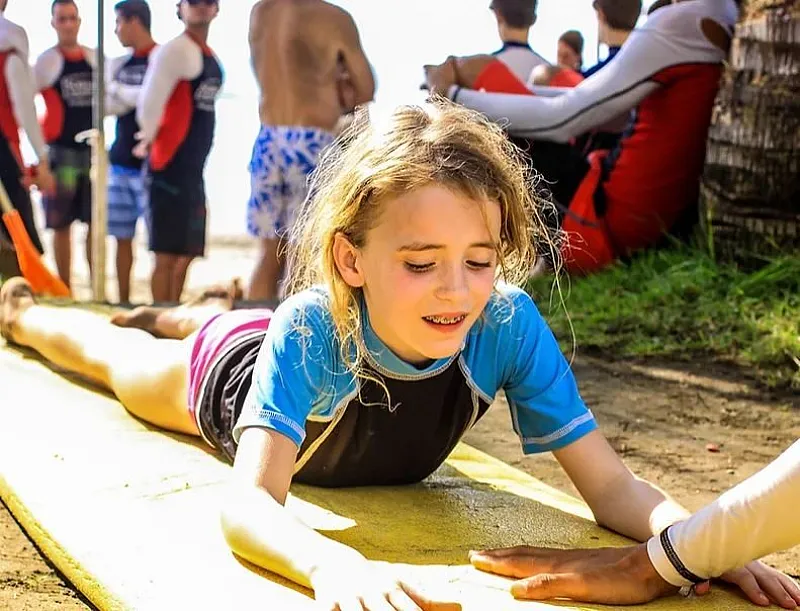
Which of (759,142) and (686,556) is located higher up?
(759,142)

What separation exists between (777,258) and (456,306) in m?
3.36

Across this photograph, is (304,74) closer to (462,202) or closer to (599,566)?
(462,202)

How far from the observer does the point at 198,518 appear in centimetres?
263

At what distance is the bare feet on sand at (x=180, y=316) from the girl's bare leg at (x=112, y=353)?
11 centimetres

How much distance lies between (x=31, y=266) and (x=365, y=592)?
14.7 feet

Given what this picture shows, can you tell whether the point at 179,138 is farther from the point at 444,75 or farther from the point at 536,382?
the point at 536,382

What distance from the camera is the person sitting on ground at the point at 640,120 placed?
5688mm

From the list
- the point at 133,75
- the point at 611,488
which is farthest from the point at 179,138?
the point at 611,488

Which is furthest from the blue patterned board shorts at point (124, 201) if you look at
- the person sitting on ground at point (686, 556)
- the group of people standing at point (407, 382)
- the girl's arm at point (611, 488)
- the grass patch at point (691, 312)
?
the person sitting on ground at point (686, 556)

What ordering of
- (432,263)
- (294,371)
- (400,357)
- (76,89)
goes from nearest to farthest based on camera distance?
(432,263), (294,371), (400,357), (76,89)

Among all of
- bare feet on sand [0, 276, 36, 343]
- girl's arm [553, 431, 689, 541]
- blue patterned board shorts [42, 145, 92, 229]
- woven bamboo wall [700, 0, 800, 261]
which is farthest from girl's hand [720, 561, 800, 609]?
blue patterned board shorts [42, 145, 92, 229]

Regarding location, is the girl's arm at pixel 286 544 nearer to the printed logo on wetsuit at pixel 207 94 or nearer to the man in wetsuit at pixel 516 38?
the man in wetsuit at pixel 516 38

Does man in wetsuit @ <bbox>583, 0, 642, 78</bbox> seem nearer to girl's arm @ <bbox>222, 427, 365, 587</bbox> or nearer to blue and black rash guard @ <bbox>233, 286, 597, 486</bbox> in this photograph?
blue and black rash guard @ <bbox>233, 286, 597, 486</bbox>

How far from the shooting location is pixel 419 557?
2436mm
